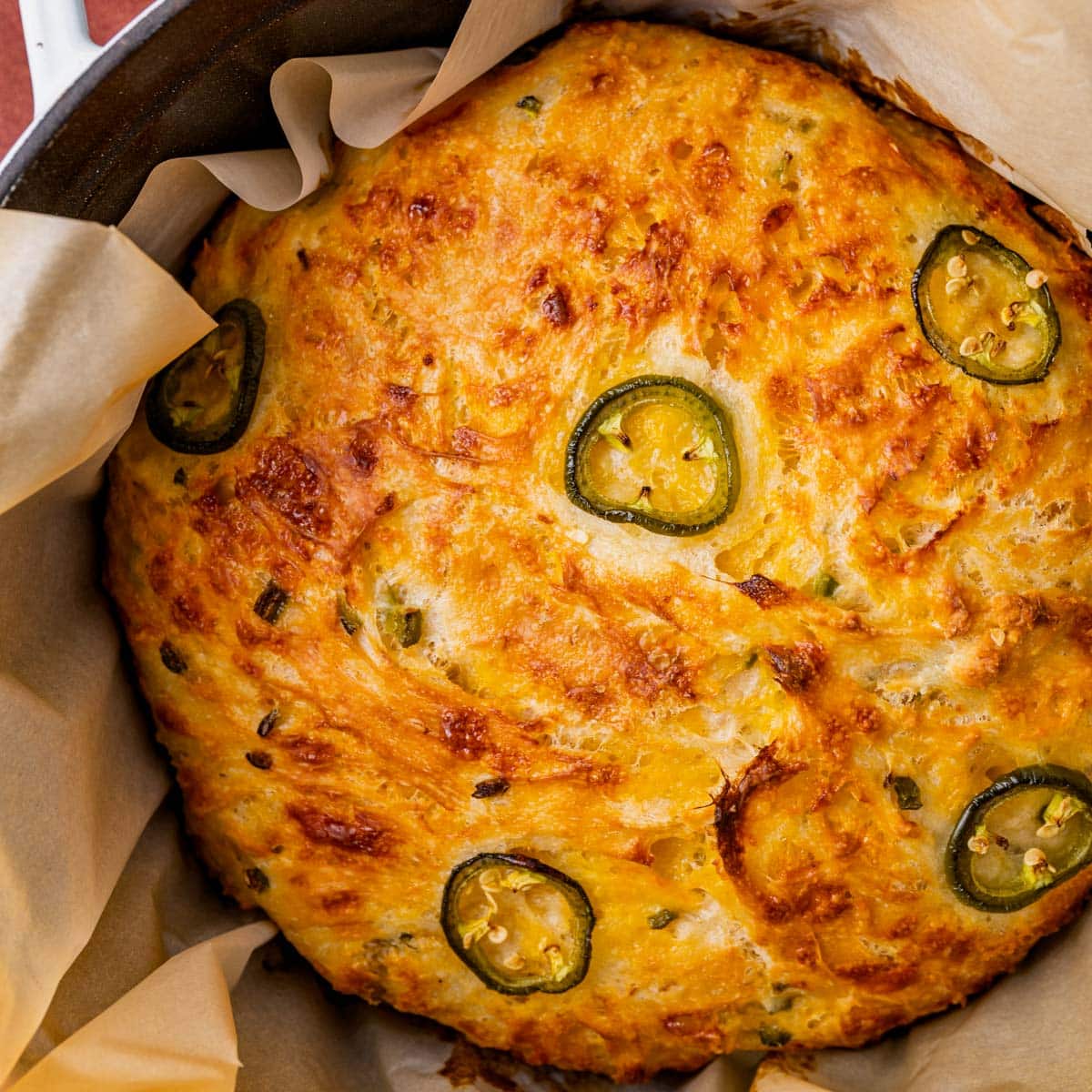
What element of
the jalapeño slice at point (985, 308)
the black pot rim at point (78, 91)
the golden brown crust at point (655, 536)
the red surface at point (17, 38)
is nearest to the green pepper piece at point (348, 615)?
the golden brown crust at point (655, 536)

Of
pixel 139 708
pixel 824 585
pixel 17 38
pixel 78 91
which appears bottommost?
pixel 139 708

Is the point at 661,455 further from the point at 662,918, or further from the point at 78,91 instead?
the point at 78,91

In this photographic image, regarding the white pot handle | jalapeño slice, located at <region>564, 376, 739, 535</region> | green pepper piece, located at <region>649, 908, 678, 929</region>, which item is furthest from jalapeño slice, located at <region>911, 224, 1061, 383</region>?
the white pot handle

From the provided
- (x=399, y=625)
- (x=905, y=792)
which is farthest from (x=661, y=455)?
(x=905, y=792)

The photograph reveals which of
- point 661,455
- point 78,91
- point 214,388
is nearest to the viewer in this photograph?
point 78,91

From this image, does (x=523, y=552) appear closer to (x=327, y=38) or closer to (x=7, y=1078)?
(x=327, y=38)

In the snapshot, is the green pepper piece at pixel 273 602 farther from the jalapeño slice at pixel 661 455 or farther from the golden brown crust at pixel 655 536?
the jalapeño slice at pixel 661 455

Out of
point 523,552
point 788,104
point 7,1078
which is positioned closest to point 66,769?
point 7,1078
